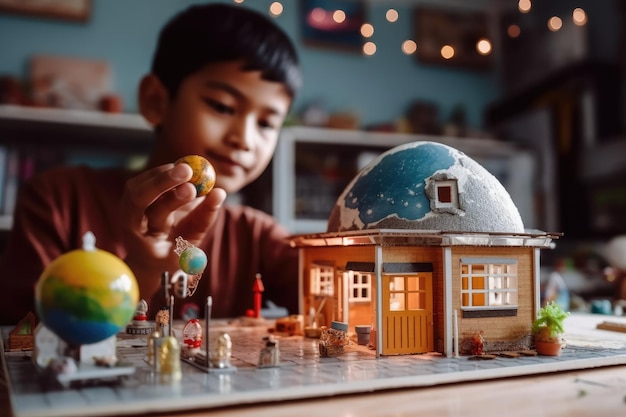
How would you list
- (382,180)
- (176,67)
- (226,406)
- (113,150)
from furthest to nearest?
(113,150) < (176,67) < (382,180) < (226,406)

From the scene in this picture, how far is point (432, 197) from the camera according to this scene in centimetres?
314

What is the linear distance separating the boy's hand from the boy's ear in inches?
48.9

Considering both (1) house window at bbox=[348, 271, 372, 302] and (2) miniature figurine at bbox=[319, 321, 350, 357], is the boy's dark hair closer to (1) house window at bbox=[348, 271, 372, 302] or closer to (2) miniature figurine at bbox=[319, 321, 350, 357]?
(1) house window at bbox=[348, 271, 372, 302]

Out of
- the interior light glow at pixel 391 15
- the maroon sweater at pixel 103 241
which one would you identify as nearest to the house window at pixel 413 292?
the maroon sweater at pixel 103 241

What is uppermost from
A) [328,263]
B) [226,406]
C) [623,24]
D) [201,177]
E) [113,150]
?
[623,24]

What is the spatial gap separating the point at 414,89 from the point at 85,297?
4502 millimetres

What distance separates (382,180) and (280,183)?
1922 mm

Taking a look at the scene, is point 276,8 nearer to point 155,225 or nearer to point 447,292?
point 155,225

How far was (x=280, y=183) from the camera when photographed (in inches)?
201

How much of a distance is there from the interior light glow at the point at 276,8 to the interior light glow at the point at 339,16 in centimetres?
48

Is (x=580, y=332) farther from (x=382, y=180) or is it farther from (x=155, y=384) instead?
(x=155, y=384)

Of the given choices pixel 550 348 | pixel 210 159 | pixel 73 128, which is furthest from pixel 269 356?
pixel 73 128

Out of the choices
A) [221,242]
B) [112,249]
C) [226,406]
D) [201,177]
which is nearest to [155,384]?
[226,406]

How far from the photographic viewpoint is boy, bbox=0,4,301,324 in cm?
420
